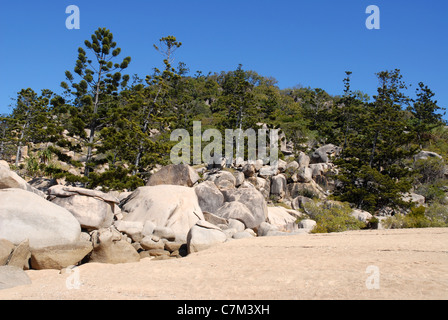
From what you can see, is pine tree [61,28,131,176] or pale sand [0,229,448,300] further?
pine tree [61,28,131,176]

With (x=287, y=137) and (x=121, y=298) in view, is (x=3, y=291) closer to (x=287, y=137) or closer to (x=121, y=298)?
(x=121, y=298)

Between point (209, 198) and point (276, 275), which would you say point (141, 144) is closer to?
point (209, 198)

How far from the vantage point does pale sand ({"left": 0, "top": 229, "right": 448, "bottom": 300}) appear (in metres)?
6.20

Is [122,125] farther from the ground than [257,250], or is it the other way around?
[122,125]

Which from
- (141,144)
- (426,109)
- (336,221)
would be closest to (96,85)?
(141,144)

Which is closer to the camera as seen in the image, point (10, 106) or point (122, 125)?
point (122, 125)

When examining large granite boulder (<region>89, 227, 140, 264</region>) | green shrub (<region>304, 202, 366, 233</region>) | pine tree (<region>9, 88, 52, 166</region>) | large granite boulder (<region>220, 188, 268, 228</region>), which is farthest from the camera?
pine tree (<region>9, 88, 52, 166</region>)

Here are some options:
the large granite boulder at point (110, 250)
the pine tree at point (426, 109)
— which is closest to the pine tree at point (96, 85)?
the large granite boulder at point (110, 250)

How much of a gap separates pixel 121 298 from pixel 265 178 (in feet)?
80.3

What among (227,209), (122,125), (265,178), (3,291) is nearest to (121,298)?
(3,291)

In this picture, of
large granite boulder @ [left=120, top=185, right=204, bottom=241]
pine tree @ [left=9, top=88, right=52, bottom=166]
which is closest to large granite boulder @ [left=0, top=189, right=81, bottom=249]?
large granite boulder @ [left=120, top=185, right=204, bottom=241]

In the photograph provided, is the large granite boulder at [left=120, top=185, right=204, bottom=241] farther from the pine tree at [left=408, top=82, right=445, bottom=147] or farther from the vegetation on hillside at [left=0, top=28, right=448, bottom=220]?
the pine tree at [left=408, top=82, right=445, bottom=147]

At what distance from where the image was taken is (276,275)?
7.43 m

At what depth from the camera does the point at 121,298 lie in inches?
258
